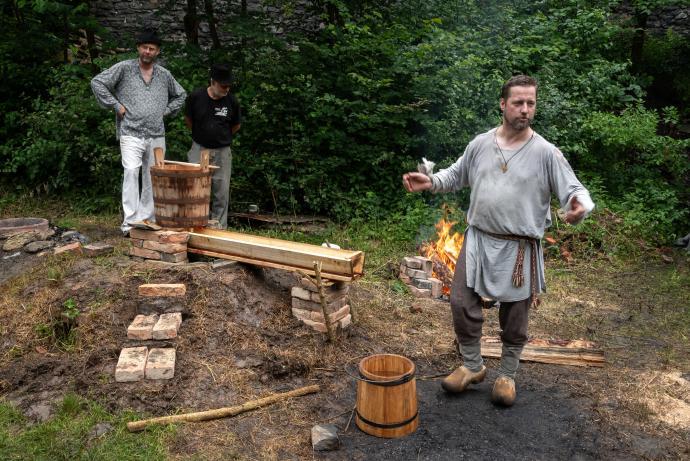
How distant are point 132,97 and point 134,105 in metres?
0.09

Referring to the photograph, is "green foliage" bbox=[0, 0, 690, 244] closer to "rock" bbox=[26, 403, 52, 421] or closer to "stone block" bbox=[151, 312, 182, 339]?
"stone block" bbox=[151, 312, 182, 339]

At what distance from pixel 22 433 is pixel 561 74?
972cm

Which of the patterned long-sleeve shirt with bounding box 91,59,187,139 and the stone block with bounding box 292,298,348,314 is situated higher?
the patterned long-sleeve shirt with bounding box 91,59,187,139

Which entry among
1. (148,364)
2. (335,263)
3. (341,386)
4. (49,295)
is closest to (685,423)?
(341,386)

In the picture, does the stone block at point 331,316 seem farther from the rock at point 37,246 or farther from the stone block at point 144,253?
the rock at point 37,246

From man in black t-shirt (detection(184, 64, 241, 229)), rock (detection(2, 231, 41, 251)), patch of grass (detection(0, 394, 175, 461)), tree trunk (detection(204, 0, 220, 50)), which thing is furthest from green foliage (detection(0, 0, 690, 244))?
patch of grass (detection(0, 394, 175, 461))

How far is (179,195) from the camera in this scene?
5879 millimetres

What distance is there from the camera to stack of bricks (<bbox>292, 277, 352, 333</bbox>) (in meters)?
5.37

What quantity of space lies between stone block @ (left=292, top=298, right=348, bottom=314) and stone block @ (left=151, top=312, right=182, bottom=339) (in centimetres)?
100

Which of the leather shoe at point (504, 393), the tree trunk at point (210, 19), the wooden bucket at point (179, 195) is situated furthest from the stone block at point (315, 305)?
the tree trunk at point (210, 19)

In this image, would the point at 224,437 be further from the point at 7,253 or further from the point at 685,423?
the point at 7,253

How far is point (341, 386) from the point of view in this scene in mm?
4852

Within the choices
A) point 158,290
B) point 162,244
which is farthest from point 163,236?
point 158,290

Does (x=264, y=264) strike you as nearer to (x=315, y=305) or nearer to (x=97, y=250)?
(x=315, y=305)
